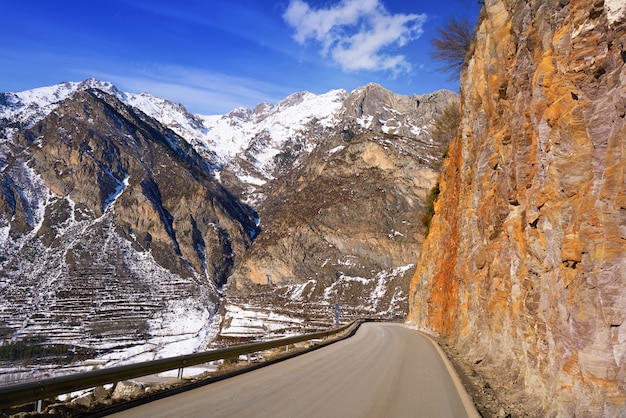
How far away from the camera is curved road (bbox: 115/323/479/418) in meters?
6.88

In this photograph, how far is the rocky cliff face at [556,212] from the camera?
608cm

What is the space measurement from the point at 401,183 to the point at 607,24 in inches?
5842

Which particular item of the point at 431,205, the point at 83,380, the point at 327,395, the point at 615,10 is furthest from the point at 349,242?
the point at 615,10

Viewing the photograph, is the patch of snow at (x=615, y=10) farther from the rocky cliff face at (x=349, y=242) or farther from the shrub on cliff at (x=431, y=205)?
the rocky cliff face at (x=349, y=242)

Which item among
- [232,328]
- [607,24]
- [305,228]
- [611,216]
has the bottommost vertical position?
[232,328]

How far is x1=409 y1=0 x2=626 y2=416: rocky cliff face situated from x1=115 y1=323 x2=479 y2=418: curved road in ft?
5.25

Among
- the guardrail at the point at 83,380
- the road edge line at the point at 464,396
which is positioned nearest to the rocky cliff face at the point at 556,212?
the road edge line at the point at 464,396

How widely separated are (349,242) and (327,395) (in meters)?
144

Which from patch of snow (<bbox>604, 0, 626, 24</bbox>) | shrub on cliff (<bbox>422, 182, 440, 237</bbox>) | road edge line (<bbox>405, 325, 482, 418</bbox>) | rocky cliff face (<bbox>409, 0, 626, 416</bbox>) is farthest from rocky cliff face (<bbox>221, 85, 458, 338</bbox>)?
patch of snow (<bbox>604, 0, 626, 24</bbox>)

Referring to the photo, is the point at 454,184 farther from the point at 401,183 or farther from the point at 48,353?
the point at 401,183

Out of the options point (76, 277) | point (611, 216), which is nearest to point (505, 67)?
point (611, 216)

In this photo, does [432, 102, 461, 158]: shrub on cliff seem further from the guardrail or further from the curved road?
the guardrail

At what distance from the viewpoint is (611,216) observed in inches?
243

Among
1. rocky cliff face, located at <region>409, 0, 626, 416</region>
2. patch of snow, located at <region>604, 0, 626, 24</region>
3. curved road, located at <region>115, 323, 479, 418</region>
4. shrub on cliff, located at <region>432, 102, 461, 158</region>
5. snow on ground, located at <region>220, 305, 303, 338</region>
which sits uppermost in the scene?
shrub on cliff, located at <region>432, 102, 461, 158</region>
